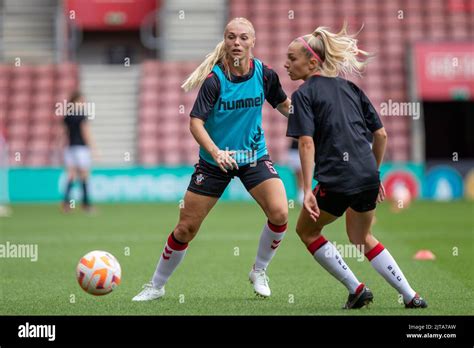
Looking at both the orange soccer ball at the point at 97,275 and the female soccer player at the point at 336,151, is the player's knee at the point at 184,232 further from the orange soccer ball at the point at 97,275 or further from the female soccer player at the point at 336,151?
the female soccer player at the point at 336,151

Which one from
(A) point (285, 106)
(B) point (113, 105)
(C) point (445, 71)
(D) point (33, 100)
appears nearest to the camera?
(A) point (285, 106)

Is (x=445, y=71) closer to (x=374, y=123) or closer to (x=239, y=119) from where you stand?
(x=239, y=119)

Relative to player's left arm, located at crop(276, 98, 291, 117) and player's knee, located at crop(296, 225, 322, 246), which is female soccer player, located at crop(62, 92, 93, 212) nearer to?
player's left arm, located at crop(276, 98, 291, 117)

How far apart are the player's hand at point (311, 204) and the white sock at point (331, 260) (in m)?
0.49

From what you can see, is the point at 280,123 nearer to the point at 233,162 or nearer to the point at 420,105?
the point at 420,105

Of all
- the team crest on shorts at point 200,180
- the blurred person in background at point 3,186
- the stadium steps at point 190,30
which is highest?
the stadium steps at point 190,30

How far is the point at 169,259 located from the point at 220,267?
110 inches

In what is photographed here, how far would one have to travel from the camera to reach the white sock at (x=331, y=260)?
8078mm

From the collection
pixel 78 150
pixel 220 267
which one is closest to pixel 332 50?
pixel 220 267

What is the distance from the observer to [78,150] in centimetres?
2072

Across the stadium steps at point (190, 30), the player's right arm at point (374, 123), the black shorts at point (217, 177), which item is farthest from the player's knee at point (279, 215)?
the stadium steps at point (190, 30)

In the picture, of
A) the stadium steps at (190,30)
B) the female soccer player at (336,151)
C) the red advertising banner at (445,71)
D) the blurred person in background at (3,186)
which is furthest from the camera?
the stadium steps at (190,30)

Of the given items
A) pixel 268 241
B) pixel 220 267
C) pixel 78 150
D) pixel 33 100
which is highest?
pixel 33 100

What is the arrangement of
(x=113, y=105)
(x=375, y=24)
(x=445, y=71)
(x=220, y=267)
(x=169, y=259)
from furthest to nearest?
(x=375, y=24) → (x=113, y=105) → (x=445, y=71) → (x=220, y=267) → (x=169, y=259)
